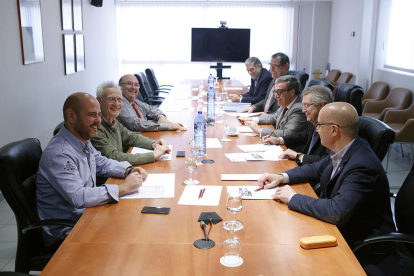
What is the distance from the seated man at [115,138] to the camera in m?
2.66

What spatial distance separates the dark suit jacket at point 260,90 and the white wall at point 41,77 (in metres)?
2.70

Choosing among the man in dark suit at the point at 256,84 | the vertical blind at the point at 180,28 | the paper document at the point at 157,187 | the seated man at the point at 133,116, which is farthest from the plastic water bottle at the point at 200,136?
the vertical blind at the point at 180,28

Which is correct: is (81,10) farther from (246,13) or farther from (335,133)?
(335,133)

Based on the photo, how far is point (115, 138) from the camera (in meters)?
3.01

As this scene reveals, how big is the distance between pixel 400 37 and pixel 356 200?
5636 millimetres

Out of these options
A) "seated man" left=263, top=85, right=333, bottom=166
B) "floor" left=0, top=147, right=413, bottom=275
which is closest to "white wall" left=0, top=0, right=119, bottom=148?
"floor" left=0, top=147, right=413, bottom=275

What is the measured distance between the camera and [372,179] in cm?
186

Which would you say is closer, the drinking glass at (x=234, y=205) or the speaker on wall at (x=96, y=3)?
the drinking glass at (x=234, y=205)

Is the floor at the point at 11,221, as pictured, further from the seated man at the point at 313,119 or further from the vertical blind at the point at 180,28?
the vertical blind at the point at 180,28

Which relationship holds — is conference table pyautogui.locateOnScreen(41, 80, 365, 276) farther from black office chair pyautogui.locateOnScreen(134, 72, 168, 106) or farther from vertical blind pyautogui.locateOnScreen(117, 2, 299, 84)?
vertical blind pyautogui.locateOnScreen(117, 2, 299, 84)

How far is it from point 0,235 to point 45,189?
1.58 meters

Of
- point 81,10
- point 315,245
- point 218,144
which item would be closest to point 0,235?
point 218,144

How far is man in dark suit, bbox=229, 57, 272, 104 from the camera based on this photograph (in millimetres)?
5420

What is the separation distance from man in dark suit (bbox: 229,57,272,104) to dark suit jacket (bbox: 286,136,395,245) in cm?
343
